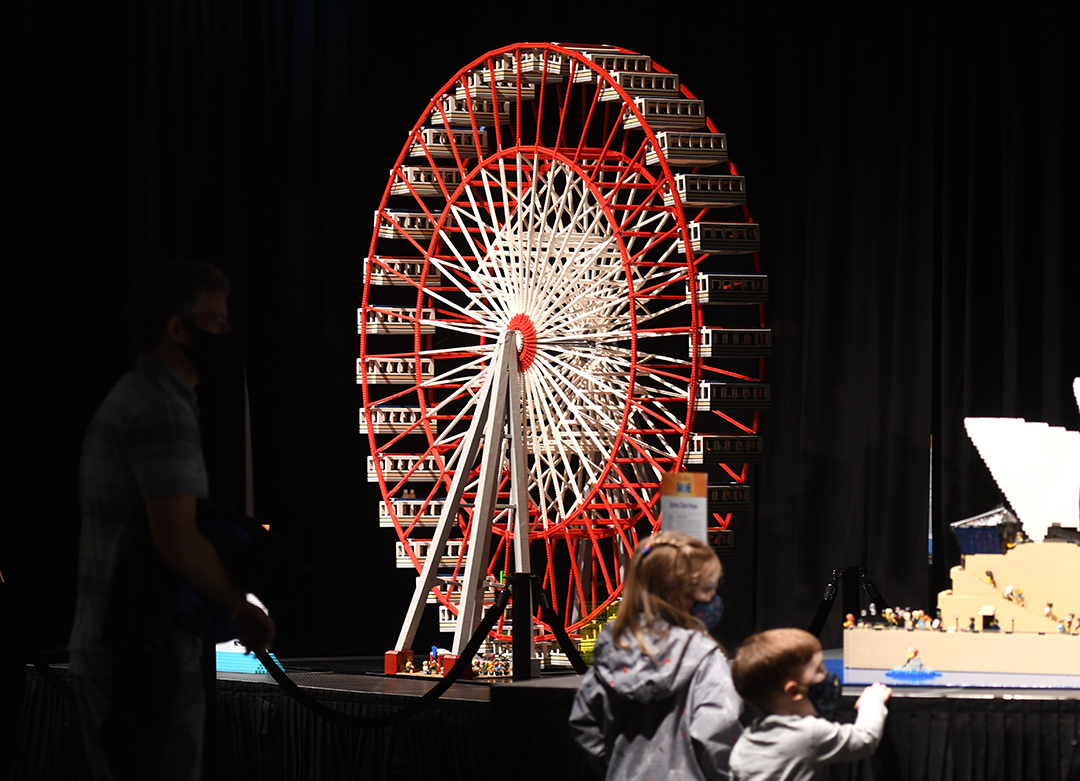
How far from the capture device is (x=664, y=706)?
380 centimetres

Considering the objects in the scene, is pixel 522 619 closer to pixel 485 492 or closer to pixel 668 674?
pixel 485 492

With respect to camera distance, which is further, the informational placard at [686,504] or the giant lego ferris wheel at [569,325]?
the giant lego ferris wheel at [569,325]

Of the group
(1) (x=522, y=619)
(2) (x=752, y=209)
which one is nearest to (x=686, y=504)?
(1) (x=522, y=619)

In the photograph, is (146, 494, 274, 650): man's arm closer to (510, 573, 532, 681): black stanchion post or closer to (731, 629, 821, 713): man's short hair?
(731, 629, 821, 713): man's short hair

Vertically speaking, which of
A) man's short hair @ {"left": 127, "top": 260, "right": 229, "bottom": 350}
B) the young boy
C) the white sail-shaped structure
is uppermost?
man's short hair @ {"left": 127, "top": 260, "right": 229, "bottom": 350}

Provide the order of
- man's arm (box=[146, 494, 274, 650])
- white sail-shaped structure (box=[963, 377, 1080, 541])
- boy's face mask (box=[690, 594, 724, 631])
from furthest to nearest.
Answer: white sail-shaped structure (box=[963, 377, 1080, 541]) < boy's face mask (box=[690, 594, 724, 631]) < man's arm (box=[146, 494, 274, 650])

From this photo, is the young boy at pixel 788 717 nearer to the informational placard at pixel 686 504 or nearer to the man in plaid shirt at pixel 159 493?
the informational placard at pixel 686 504

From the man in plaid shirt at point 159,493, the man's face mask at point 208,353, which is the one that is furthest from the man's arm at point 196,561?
the man's face mask at point 208,353

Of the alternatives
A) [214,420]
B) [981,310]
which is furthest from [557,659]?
[214,420]

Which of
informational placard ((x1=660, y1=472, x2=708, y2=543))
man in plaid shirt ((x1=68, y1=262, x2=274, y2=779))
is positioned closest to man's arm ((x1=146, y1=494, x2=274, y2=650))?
man in plaid shirt ((x1=68, y1=262, x2=274, y2=779))

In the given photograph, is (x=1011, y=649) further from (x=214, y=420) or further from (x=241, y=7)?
(x=241, y=7)

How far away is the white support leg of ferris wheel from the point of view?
7547 millimetres

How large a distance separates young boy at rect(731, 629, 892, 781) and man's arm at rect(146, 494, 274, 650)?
1447mm

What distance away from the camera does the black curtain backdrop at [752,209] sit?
827 cm
